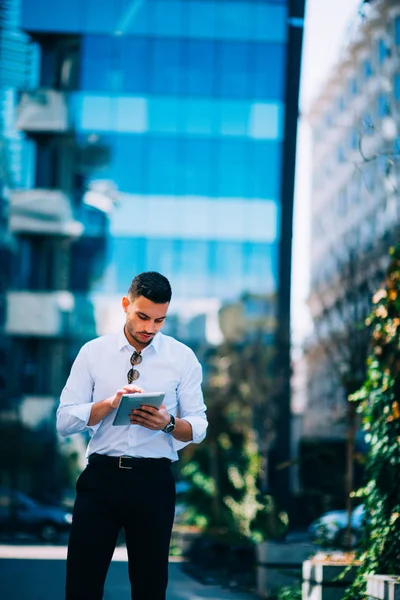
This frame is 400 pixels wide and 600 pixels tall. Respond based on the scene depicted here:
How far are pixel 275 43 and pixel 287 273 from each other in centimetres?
2276

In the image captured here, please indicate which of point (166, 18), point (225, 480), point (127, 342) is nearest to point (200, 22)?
point (166, 18)

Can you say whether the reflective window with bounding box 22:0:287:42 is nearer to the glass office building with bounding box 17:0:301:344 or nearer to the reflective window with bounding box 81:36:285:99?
the glass office building with bounding box 17:0:301:344

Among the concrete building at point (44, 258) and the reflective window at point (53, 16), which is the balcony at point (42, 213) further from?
the reflective window at point (53, 16)

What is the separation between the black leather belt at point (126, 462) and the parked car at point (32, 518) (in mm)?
23540

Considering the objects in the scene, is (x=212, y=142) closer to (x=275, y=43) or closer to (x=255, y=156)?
(x=255, y=156)

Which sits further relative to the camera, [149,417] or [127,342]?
[127,342]

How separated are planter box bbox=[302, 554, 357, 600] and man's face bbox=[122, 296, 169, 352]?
3373 mm

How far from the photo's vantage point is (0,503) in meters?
29.6

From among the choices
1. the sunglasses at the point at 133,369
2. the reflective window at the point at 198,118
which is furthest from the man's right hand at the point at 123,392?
the reflective window at the point at 198,118

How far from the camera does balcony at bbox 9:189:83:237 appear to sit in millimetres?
33500

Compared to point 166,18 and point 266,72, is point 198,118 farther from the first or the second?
point 166,18

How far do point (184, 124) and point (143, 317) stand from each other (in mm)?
29034

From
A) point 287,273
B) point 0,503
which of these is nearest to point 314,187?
point 0,503

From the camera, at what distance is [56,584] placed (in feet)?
31.9
